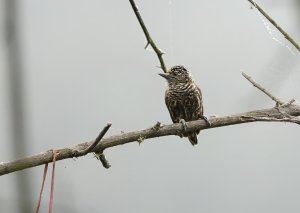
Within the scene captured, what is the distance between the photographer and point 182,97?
3699 mm

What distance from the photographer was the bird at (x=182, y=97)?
3.63 meters

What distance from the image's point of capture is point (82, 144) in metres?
2.28

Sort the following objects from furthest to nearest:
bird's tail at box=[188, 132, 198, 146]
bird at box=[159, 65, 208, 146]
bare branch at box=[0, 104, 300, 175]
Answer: bird's tail at box=[188, 132, 198, 146]
bird at box=[159, 65, 208, 146]
bare branch at box=[0, 104, 300, 175]

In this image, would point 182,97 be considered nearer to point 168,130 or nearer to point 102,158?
point 168,130

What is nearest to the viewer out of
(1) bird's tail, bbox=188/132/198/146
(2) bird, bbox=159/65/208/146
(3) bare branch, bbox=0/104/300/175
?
(3) bare branch, bbox=0/104/300/175

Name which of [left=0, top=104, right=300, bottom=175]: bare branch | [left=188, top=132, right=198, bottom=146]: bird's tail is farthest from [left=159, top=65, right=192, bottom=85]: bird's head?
[left=0, top=104, right=300, bottom=175]: bare branch

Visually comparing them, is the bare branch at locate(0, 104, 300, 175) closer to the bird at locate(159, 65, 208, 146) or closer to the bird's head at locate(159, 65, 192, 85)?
the bird at locate(159, 65, 208, 146)

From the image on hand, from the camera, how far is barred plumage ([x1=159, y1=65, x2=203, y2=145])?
3629 millimetres

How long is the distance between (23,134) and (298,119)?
1846mm

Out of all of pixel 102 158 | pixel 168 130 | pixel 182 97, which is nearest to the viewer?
pixel 102 158

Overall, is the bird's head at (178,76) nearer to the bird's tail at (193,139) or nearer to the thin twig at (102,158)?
the bird's tail at (193,139)

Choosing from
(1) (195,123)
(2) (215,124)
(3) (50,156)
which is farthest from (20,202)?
(1) (195,123)

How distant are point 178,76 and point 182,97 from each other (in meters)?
0.18

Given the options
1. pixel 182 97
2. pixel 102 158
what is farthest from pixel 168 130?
pixel 182 97
